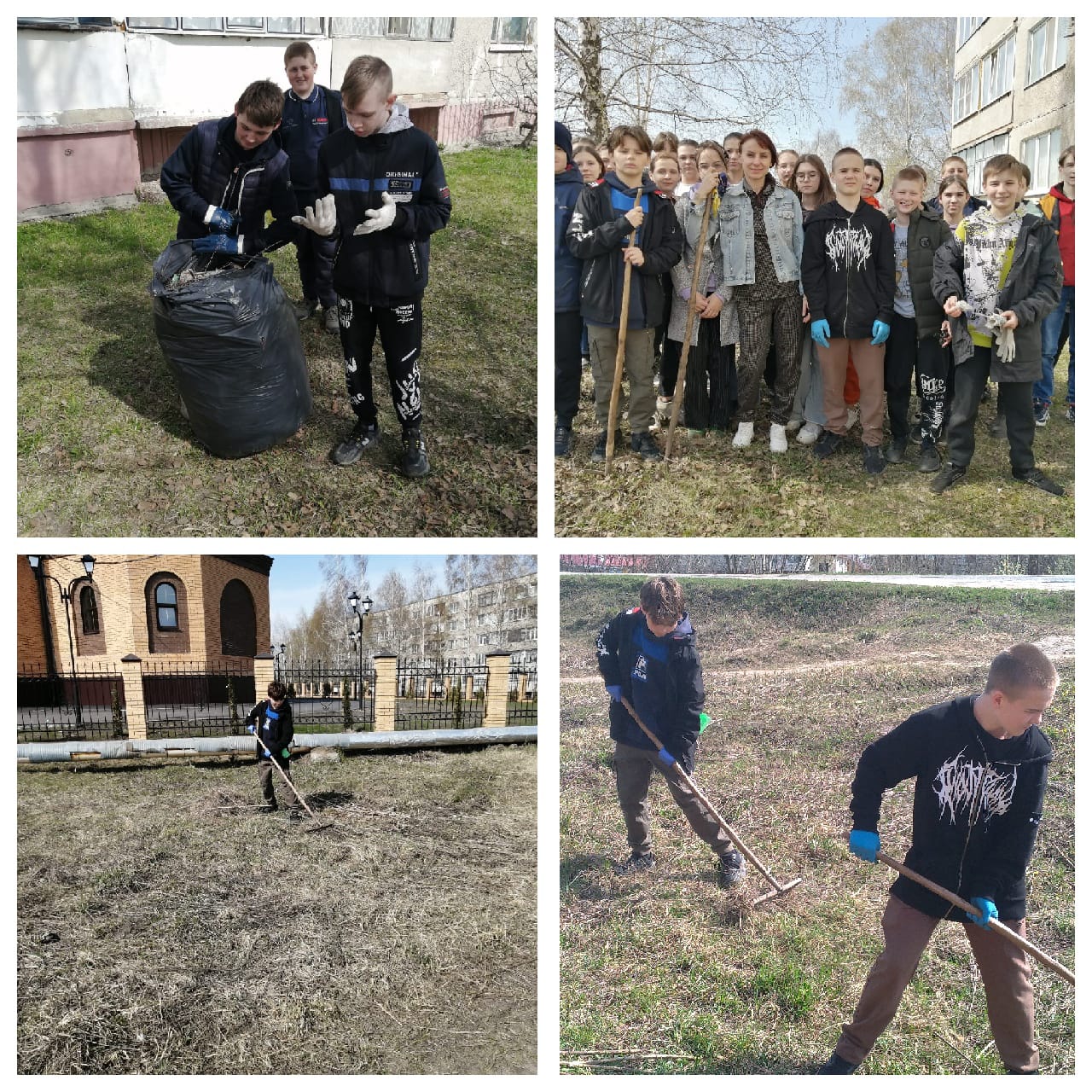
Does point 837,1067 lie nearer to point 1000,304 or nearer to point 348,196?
point 1000,304

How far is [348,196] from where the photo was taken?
337 cm

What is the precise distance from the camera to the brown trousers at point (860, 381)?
4055 millimetres

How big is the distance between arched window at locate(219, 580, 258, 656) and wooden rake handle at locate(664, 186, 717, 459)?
228 centimetres

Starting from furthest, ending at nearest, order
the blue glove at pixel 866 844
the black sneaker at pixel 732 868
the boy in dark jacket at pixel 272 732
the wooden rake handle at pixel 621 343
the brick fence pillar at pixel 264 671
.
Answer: the brick fence pillar at pixel 264 671, the boy in dark jacket at pixel 272 732, the wooden rake handle at pixel 621 343, the black sneaker at pixel 732 868, the blue glove at pixel 866 844

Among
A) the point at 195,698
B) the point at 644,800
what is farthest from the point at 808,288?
the point at 195,698

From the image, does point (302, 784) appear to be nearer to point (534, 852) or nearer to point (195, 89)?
point (534, 852)

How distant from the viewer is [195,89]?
230 inches

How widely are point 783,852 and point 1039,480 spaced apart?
6.58 feet

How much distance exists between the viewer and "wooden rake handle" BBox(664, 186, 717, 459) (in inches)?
157

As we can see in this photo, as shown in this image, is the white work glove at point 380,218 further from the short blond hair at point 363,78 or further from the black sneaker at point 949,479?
the black sneaker at point 949,479

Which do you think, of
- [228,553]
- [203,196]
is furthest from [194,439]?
[203,196]

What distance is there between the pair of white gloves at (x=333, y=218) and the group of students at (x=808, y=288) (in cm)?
96

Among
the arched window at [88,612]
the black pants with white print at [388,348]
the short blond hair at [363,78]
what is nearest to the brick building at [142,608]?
the arched window at [88,612]

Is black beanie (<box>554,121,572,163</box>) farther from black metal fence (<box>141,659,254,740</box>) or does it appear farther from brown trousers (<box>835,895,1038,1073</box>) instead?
black metal fence (<box>141,659,254,740</box>)
